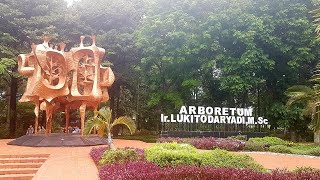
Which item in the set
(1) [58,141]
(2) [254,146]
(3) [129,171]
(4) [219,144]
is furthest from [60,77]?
(3) [129,171]

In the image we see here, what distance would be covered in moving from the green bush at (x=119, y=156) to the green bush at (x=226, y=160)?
214cm

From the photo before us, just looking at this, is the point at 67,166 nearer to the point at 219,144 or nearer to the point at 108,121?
the point at 108,121

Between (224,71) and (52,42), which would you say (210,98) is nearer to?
(224,71)

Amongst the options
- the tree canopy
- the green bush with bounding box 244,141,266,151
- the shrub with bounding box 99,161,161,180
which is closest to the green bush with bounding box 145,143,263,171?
the shrub with bounding box 99,161,161,180

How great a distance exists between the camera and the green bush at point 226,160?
35.0 ft

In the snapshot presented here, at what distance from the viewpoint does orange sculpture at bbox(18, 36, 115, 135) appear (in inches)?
691

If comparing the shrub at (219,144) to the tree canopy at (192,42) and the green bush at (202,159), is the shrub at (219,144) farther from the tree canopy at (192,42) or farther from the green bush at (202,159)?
the green bush at (202,159)

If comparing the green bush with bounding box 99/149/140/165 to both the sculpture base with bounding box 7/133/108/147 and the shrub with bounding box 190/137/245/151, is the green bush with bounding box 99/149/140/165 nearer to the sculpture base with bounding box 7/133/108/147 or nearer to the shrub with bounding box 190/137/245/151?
the sculpture base with bounding box 7/133/108/147

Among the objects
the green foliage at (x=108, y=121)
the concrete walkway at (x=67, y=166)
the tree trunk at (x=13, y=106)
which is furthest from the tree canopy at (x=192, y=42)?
the green foliage at (x=108, y=121)

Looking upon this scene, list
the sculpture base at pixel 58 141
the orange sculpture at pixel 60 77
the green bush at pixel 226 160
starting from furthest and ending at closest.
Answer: the orange sculpture at pixel 60 77 → the sculpture base at pixel 58 141 → the green bush at pixel 226 160

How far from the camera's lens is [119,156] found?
37.6 ft

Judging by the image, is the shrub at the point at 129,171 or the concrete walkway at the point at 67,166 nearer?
the shrub at the point at 129,171

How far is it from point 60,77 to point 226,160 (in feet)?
32.9

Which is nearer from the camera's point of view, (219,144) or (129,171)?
(129,171)
